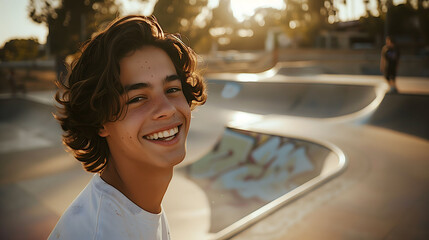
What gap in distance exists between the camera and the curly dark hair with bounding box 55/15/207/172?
140cm

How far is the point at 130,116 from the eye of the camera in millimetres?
1403

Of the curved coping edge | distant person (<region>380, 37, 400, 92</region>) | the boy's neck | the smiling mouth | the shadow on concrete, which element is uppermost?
the smiling mouth

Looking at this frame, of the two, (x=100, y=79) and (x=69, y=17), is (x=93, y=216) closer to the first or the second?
(x=100, y=79)

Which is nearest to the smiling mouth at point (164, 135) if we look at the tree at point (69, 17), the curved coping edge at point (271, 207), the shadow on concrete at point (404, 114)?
the curved coping edge at point (271, 207)

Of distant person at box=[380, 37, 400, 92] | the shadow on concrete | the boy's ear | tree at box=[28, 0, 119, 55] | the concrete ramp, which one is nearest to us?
the boy's ear

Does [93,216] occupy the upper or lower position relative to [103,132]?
lower

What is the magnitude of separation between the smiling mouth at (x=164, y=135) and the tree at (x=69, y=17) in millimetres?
30515

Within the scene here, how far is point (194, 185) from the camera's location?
685 centimetres

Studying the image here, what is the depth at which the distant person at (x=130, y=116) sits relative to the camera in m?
1.36

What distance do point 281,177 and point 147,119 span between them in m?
5.65

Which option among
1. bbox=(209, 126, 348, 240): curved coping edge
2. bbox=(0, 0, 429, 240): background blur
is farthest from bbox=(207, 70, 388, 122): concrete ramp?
bbox=(209, 126, 348, 240): curved coping edge

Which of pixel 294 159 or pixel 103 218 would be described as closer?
pixel 103 218

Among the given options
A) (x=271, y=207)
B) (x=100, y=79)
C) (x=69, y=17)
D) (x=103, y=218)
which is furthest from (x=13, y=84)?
(x=103, y=218)

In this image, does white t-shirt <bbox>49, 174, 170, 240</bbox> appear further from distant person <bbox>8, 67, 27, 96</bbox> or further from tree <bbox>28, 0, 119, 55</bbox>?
tree <bbox>28, 0, 119, 55</bbox>
